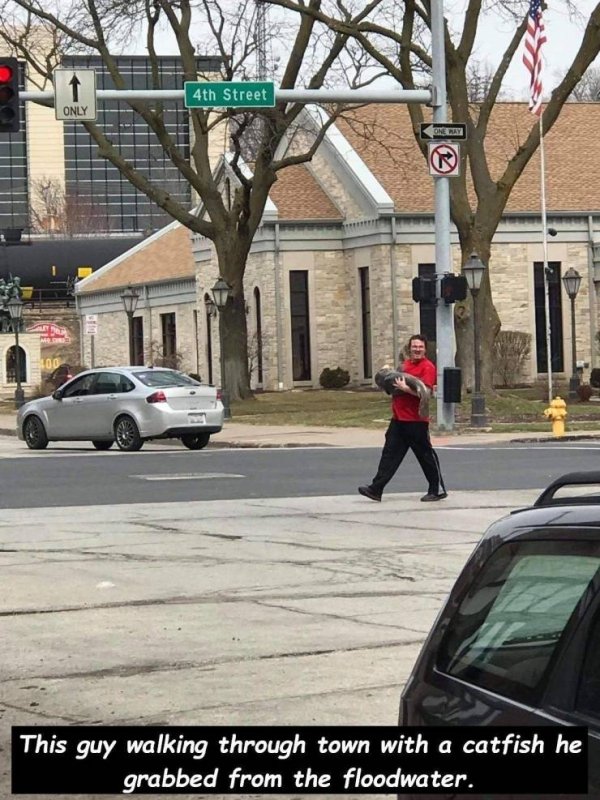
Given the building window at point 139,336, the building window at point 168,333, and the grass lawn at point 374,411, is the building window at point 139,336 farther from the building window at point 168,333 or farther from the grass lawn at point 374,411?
the grass lawn at point 374,411

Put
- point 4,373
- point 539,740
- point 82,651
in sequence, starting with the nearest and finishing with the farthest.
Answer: point 539,740 → point 82,651 → point 4,373

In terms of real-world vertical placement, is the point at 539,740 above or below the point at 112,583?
above

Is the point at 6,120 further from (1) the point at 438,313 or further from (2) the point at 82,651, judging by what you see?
(2) the point at 82,651

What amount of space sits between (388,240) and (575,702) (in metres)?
51.6

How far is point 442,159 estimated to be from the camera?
97.1ft

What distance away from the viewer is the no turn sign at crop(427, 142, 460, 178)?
96.9 ft

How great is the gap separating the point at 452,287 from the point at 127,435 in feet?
21.8

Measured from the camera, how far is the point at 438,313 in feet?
100

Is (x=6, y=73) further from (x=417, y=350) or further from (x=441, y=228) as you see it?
(x=441, y=228)

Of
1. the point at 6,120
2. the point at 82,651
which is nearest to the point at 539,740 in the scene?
the point at 82,651

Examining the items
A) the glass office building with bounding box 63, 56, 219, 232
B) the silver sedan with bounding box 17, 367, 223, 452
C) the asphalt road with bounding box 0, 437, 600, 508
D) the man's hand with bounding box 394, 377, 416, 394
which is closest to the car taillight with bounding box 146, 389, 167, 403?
the silver sedan with bounding box 17, 367, 223, 452

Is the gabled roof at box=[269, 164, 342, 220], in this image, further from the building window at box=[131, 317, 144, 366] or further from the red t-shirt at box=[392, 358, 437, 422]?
the red t-shirt at box=[392, 358, 437, 422]
